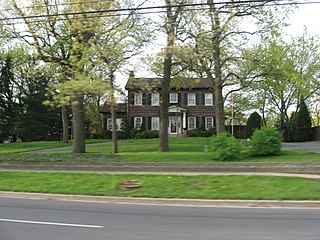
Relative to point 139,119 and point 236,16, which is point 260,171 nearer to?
point 236,16

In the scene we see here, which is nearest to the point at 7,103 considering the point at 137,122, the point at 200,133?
the point at 137,122

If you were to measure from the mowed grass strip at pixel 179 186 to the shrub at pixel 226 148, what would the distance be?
3.15 metres

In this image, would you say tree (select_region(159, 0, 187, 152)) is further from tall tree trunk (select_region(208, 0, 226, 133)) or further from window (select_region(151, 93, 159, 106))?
window (select_region(151, 93, 159, 106))

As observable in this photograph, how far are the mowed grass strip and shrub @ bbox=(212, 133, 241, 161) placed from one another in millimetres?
3147

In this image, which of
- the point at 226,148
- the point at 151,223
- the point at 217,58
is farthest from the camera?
the point at 217,58

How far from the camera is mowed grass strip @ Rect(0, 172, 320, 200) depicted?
1141cm

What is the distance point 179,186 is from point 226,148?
5284 millimetres

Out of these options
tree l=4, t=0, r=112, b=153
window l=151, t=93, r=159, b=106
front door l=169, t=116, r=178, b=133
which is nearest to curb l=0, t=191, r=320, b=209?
tree l=4, t=0, r=112, b=153

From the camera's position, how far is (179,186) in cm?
1298

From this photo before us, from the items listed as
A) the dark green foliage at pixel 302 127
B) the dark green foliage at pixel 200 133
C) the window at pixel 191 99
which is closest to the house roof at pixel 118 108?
the window at pixel 191 99

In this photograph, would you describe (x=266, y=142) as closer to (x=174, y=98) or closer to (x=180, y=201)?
(x=180, y=201)

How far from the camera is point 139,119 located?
4731 centimetres

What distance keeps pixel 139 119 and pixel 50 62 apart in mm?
24213

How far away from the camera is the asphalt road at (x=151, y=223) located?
692 cm
